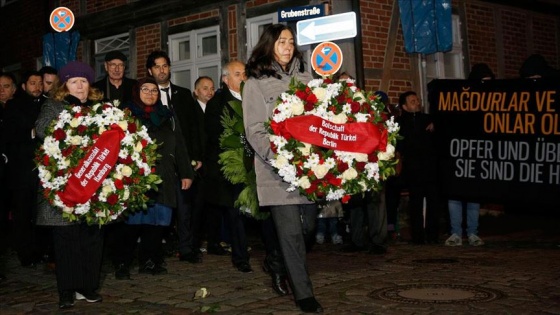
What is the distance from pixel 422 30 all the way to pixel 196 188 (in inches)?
218

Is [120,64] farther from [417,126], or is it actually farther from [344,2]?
[344,2]

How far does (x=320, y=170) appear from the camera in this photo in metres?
5.44

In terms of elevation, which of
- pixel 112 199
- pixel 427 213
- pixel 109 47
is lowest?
pixel 427 213

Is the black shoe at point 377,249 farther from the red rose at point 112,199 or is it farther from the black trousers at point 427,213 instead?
the red rose at point 112,199

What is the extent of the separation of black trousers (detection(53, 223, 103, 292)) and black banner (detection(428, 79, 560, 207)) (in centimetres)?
490

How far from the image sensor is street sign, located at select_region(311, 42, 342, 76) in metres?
12.1

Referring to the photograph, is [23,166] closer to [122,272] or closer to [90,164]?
[122,272]

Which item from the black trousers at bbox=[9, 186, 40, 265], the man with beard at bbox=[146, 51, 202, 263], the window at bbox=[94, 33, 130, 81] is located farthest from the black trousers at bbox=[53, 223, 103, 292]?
the window at bbox=[94, 33, 130, 81]

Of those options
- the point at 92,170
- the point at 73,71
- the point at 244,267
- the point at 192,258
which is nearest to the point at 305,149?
the point at 92,170

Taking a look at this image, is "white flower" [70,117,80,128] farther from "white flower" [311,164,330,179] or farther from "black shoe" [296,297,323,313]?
"black shoe" [296,297,323,313]

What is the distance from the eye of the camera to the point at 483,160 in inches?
376

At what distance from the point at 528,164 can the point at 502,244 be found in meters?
1.07

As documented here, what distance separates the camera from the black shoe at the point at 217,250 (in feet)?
31.2

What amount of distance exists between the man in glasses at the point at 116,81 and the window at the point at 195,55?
528cm
